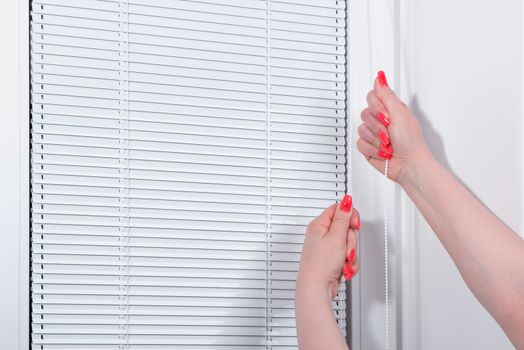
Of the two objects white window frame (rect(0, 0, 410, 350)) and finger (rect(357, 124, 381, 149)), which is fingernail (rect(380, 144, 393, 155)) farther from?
white window frame (rect(0, 0, 410, 350))

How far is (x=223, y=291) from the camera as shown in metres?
1.26

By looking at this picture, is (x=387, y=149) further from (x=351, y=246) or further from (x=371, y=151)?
(x=351, y=246)

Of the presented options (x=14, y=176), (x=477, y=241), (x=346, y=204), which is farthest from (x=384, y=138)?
(x=14, y=176)

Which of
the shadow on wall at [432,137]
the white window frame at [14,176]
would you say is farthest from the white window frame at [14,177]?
the shadow on wall at [432,137]

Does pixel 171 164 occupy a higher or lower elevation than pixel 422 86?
lower

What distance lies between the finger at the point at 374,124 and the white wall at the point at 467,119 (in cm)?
16

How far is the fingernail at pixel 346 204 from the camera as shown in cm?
118

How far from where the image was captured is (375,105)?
113 cm

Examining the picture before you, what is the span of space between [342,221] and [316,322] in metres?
0.21

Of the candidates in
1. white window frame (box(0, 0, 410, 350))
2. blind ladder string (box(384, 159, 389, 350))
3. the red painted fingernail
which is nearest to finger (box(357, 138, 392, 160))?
blind ladder string (box(384, 159, 389, 350))

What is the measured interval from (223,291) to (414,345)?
42 cm

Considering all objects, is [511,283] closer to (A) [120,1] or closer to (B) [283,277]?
(B) [283,277]

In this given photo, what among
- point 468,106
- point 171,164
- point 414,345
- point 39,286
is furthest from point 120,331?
point 468,106

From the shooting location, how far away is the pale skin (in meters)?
0.95
